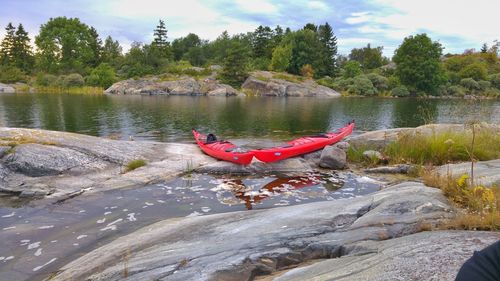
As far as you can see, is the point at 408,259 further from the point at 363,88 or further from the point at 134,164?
the point at 363,88

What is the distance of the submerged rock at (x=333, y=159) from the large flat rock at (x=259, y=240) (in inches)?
300

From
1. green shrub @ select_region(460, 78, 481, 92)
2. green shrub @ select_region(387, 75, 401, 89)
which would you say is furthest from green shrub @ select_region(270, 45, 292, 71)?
green shrub @ select_region(460, 78, 481, 92)

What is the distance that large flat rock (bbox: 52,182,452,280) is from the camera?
198 inches

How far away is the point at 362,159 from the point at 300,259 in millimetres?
11342

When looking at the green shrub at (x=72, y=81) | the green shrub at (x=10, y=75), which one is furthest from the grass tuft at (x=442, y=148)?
the green shrub at (x=10, y=75)

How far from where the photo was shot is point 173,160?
48.9 feet

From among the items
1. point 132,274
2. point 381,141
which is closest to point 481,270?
point 132,274

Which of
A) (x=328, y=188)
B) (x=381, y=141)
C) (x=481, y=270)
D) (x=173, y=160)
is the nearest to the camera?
(x=481, y=270)

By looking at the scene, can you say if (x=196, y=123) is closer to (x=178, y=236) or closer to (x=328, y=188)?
(x=328, y=188)

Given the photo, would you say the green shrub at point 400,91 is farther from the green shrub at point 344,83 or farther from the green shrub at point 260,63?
Result: the green shrub at point 260,63

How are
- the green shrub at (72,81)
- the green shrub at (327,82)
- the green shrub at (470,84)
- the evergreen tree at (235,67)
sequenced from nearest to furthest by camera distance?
the green shrub at (72,81)
the evergreen tree at (235,67)
the green shrub at (470,84)
the green shrub at (327,82)

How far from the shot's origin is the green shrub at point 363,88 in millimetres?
86500

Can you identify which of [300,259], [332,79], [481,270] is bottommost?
[300,259]

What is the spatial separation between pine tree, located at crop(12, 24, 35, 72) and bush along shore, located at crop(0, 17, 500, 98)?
26 cm
